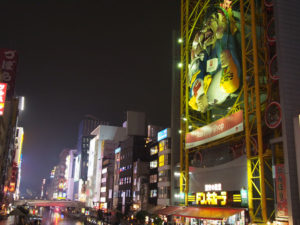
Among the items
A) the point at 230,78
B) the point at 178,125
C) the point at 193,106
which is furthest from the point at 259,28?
the point at 178,125

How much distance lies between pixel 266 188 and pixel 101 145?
12244 cm

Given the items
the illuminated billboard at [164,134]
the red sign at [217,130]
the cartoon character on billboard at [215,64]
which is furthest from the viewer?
the illuminated billboard at [164,134]

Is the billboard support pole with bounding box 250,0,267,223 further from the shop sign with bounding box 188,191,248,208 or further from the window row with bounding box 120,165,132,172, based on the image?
the window row with bounding box 120,165,132,172

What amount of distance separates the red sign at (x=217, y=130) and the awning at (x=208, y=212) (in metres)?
9.66

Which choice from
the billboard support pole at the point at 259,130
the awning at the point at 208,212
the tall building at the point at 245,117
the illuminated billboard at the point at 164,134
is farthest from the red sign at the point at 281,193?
the illuminated billboard at the point at 164,134

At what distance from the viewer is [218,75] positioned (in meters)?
47.8

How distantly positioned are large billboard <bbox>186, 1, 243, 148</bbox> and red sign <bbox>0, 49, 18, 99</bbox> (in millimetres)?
41441

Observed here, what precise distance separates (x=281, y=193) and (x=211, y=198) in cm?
1620

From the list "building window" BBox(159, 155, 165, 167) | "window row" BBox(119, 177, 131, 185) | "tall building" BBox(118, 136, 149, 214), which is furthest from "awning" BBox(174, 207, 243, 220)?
"window row" BBox(119, 177, 131, 185)

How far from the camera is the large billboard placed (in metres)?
44.8

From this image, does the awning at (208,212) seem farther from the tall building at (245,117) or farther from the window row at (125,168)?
the window row at (125,168)

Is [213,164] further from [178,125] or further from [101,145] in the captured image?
[101,145]

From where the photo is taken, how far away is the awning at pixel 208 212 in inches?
1597

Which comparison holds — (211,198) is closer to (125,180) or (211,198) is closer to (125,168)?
(125,180)
